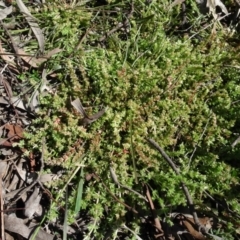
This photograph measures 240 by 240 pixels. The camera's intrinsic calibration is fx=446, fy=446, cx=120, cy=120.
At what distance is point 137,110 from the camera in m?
2.71

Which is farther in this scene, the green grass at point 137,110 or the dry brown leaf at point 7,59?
the dry brown leaf at point 7,59

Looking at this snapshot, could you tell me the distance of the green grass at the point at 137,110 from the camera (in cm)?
262

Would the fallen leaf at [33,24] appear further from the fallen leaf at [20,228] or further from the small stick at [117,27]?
the fallen leaf at [20,228]

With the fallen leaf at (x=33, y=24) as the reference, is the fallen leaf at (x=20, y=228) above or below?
below

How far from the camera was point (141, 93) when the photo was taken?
2762mm

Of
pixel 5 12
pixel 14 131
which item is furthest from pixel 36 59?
pixel 14 131

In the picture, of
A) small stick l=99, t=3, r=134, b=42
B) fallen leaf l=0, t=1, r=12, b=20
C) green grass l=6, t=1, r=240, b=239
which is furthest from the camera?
small stick l=99, t=3, r=134, b=42

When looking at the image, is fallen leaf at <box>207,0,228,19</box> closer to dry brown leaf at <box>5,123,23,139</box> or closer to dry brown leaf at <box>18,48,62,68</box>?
dry brown leaf at <box>18,48,62,68</box>

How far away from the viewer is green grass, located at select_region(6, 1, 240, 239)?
2.62 metres

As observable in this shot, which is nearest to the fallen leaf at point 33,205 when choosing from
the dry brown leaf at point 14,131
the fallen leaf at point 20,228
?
the fallen leaf at point 20,228

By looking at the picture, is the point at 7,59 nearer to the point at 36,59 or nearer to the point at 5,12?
the point at 36,59

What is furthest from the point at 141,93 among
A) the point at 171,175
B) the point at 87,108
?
the point at 171,175

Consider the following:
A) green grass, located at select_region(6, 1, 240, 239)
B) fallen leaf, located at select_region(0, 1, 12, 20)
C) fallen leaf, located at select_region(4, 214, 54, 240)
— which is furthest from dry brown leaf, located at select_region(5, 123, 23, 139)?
fallen leaf, located at select_region(0, 1, 12, 20)

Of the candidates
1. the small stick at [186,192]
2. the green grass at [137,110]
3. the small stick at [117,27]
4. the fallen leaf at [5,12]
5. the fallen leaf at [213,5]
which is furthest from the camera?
the fallen leaf at [213,5]
